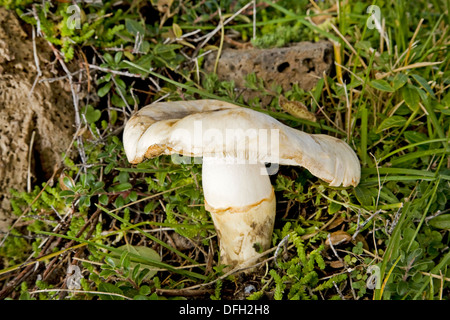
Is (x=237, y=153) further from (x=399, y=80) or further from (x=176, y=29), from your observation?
(x=176, y=29)

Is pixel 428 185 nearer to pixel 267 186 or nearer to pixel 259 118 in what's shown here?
pixel 267 186

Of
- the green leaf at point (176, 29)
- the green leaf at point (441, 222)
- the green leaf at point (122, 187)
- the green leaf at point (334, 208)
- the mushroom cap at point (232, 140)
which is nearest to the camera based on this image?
the mushroom cap at point (232, 140)

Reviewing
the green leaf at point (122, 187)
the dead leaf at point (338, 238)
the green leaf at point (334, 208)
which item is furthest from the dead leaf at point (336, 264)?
the green leaf at point (122, 187)

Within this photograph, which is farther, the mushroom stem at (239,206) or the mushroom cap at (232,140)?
the mushroom stem at (239,206)

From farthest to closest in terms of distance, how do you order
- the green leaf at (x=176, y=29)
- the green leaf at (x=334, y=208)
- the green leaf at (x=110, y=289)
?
the green leaf at (x=176, y=29)
the green leaf at (x=334, y=208)
the green leaf at (x=110, y=289)

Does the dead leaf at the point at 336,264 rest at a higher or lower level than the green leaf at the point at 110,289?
lower

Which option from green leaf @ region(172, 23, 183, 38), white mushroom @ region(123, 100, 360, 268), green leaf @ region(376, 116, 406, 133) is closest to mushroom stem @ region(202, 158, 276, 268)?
white mushroom @ region(123, 100, 360, 268)

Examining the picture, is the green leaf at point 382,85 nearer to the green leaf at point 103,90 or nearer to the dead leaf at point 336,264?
the dead leaf at point 336,264

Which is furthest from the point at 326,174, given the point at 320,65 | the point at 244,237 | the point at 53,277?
the point at 53,277

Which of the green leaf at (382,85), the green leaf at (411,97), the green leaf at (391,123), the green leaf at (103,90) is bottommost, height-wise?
the green leaf at (391,123)
